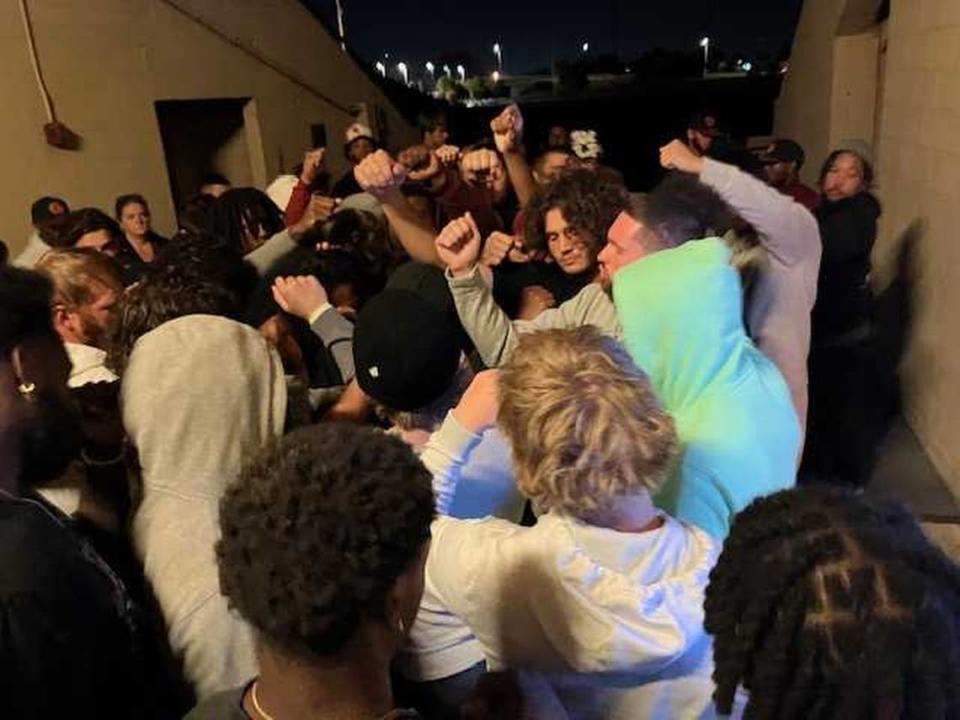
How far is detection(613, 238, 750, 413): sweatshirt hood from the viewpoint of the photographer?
1858 millimetres

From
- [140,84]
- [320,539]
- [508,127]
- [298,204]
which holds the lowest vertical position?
[320,539]

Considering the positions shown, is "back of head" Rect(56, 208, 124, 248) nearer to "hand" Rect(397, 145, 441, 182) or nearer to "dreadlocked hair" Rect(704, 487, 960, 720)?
"hand" Rect(397, 145, 441, 182)

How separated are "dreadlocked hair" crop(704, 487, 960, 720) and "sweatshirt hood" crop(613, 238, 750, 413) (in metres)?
0.80

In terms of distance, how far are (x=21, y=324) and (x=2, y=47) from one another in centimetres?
625

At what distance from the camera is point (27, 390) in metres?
1.36

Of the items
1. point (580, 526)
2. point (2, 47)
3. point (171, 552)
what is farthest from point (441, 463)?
point (2, 47)

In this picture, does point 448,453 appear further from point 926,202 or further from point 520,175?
point 926,202

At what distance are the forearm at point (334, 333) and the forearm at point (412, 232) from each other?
2.10ft

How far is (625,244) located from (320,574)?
1559mm

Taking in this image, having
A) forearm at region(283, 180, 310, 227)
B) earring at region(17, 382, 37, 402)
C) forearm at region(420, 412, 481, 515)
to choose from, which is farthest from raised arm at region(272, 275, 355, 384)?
forearm at region(283, 180, 310, 227)

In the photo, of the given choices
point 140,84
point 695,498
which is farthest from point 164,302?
point 140,84

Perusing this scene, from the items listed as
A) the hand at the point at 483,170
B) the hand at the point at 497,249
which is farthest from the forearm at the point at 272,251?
the hand at the point at 483,170

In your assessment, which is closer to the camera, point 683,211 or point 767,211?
point 683,211

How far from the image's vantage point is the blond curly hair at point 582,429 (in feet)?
4.56
